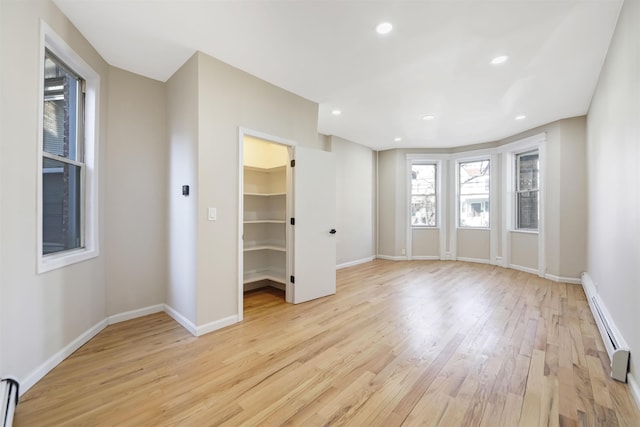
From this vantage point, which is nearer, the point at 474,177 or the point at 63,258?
the point at 63,258

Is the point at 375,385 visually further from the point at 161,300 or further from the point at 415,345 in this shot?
the point at 161,300

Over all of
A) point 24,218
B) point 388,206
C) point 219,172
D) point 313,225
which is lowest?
point 313,225

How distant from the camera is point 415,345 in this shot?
7.95 feet

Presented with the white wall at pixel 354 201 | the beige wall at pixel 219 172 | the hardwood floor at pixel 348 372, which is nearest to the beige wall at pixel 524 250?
the hardwood floor at pixel 348 372

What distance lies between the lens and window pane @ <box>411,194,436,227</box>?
6738 mm

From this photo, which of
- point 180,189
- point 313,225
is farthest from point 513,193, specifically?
point 180,189

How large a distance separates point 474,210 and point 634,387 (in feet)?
16.5

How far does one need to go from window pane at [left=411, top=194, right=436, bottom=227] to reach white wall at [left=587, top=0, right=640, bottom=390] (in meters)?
3.60

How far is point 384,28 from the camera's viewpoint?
7.41 ft

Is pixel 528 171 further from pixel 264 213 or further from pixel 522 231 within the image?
pixel 264 213

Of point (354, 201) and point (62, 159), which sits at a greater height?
point (62, 159)

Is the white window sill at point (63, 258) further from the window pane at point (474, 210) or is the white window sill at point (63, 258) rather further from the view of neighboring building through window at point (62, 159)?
the window pane at point (474, 210)

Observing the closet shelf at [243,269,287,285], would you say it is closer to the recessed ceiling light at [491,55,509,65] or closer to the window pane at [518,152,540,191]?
the recessed ceiling light at [491,55,509,65]

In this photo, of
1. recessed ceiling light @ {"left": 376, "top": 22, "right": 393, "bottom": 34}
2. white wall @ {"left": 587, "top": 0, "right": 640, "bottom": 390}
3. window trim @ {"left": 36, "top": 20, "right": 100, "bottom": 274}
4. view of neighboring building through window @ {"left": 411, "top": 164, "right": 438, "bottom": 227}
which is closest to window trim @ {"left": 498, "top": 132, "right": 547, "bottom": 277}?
view of neighboring building through window @ {"left": 411, "top": 164, "right": 438, "bottom": 227}
